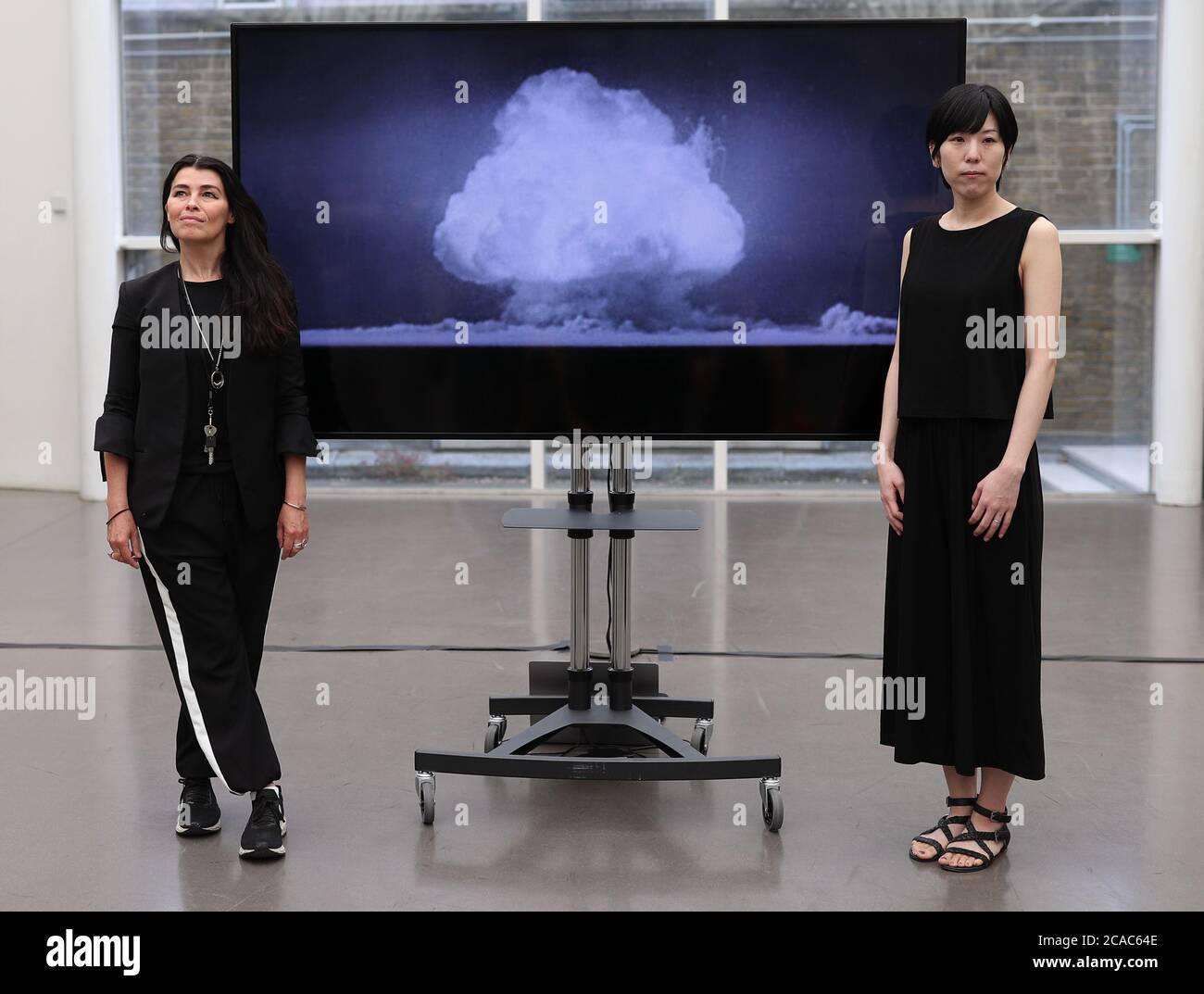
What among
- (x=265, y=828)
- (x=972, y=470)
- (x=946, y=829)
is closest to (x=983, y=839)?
(x=946, y=829)

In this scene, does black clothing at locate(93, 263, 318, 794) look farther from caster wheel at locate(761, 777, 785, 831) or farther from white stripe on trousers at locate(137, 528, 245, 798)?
caster wheel at locate(761, 777, 785, 831)

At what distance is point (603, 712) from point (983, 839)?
1.08 meters

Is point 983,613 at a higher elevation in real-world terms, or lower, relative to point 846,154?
lower

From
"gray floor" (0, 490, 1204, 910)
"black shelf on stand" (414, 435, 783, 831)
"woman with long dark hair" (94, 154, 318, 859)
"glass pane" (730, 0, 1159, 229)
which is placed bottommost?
"gray floor" (0, 490, 1204, 910)

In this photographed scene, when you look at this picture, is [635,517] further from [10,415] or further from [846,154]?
[10,415]

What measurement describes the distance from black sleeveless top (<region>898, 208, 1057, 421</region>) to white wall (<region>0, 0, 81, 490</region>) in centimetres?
676

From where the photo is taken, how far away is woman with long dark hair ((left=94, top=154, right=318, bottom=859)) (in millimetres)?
3398

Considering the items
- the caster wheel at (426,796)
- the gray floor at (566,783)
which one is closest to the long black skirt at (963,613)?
the gray floor at (566,783)

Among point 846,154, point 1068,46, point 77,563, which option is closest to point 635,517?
point 846,154

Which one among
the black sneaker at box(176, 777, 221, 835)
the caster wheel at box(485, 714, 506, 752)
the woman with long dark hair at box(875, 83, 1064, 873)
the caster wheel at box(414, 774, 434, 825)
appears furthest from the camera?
the caster wheel at box(485, 714, 506, 752)

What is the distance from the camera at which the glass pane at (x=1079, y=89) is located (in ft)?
30.2

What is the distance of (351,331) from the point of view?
3.98m

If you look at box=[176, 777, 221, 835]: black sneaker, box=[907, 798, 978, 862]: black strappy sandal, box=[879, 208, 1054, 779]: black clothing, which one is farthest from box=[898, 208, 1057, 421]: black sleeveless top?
box=[176, 777, 221, 835]: black sneaker
